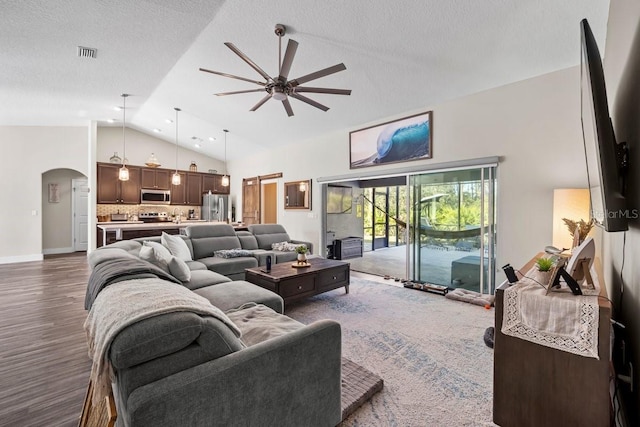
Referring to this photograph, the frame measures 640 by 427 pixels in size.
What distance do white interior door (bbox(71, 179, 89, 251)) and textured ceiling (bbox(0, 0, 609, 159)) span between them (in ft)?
10.0

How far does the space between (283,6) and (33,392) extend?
3.80m

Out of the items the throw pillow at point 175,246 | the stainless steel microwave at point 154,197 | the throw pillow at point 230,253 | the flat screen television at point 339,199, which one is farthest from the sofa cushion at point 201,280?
the stainless steel microwave at point 154,197

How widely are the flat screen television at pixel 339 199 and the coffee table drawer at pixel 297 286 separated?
345 cm

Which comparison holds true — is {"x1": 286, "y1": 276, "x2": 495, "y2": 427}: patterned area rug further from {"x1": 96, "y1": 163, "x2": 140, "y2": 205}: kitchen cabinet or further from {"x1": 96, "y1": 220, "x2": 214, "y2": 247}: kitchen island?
{"x1": 96, "y1": 163, "x2": 140, "y2": 205}: kitchen cabinet

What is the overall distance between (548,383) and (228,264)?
3.86 m

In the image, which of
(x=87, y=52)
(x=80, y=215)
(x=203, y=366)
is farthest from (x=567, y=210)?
(x=80, y=215)

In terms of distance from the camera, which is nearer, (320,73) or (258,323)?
(258,323)

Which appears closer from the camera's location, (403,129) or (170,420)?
(170,420)

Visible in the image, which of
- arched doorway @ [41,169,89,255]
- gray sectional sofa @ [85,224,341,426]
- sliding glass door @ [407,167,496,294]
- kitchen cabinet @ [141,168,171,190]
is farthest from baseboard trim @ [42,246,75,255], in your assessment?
sliding glass door @ [407,167,496,294]

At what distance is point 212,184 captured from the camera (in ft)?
30.8

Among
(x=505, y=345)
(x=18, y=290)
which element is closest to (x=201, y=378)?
(x=505, y=345)

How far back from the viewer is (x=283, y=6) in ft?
9.52

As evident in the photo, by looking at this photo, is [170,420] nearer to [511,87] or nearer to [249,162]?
[511,87]

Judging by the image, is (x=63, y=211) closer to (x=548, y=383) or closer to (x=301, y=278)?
(x=301, y=278)
